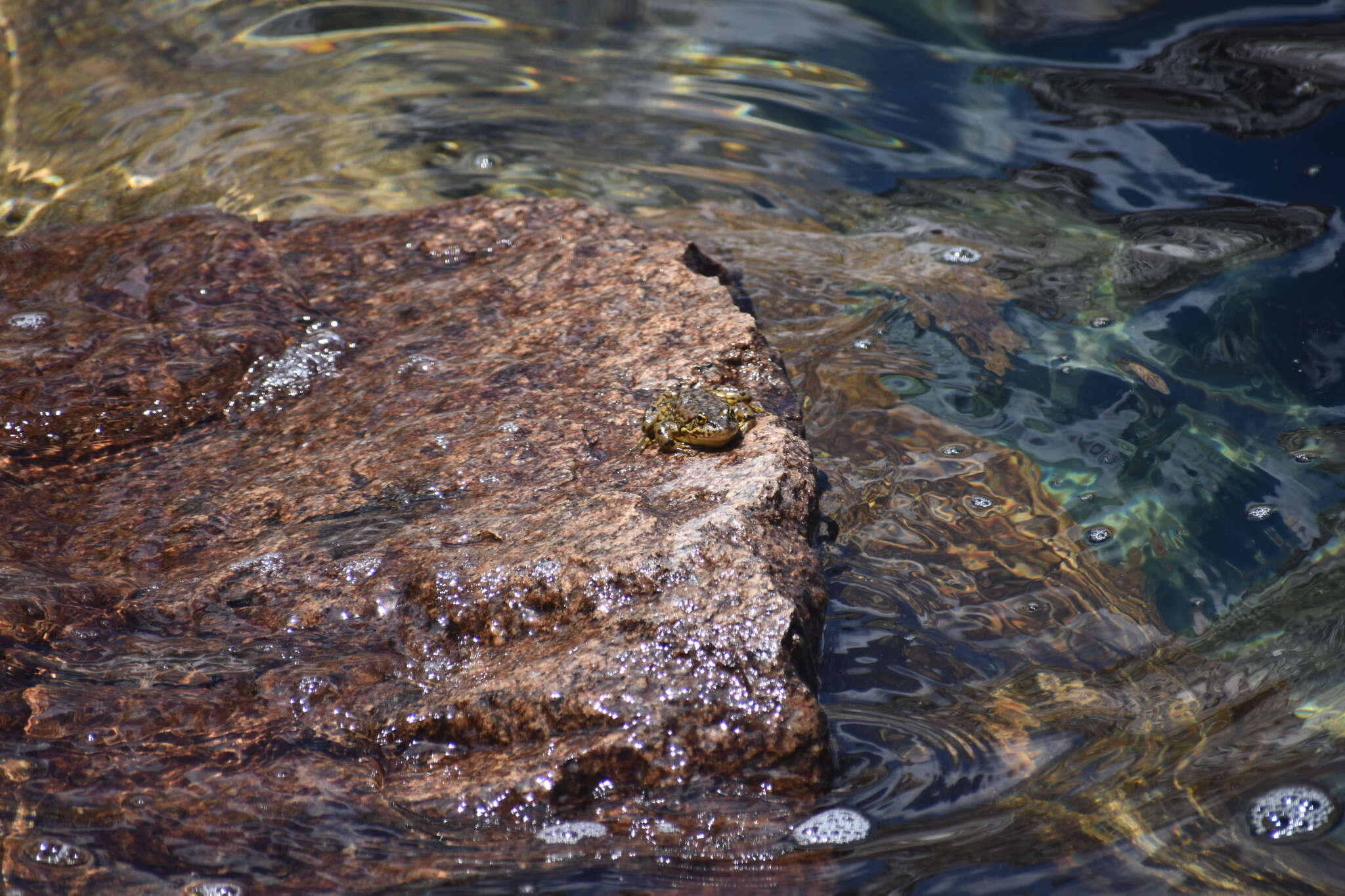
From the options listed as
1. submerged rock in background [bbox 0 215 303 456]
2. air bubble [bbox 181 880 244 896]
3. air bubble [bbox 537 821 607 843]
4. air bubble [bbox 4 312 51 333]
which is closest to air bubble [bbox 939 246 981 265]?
submerged rock in background [bbox 0 215 303 456]

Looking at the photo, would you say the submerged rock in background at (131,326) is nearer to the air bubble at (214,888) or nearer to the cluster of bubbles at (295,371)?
the cluster of bubbles at (295,371)

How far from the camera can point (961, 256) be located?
232 inches

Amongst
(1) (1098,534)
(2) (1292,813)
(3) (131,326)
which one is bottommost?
(1) (1098,534)

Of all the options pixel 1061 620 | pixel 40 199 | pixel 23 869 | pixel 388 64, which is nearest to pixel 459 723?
pixel 23 869

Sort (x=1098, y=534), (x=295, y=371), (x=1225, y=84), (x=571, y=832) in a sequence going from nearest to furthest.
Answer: (x=571, y=832)
(x=1098, y=534)
(x=295, y=371)
(x=1225, y=84)

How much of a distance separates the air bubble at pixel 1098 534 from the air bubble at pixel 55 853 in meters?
3.55

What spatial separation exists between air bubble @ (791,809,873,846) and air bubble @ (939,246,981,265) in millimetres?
3777

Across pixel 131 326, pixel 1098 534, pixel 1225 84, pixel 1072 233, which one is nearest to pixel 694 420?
pixel 1098 534

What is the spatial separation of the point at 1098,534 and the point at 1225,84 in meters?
3.83

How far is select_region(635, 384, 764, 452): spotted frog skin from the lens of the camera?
11.6ft

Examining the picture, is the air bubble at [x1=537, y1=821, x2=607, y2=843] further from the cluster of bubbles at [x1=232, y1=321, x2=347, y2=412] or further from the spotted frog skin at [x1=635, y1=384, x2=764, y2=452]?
the cluster of bubbles at [x1=232, y1=321, x2=347, y2=412]

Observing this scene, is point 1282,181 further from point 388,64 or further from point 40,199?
point 40,199

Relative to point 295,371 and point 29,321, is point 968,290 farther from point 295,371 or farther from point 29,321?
point 29,321

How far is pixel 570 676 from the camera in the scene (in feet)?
9.45
